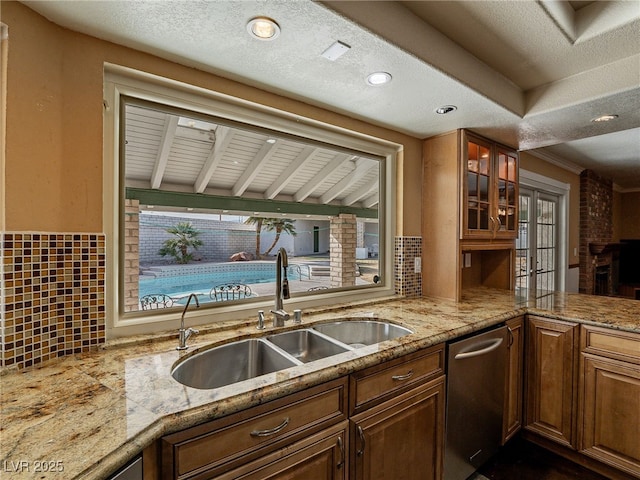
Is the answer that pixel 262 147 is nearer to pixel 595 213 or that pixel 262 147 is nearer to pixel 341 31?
pixel 341 31

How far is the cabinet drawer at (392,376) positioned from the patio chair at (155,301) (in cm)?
104

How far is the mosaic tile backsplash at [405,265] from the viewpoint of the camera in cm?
249

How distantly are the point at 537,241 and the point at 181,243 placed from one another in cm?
410

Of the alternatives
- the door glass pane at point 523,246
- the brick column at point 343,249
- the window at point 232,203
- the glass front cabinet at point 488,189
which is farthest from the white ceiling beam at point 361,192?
the door glass pane at point 523,246

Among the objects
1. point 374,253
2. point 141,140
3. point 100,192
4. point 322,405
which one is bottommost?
point 322,405

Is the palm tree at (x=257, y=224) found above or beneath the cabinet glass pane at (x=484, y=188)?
beneath

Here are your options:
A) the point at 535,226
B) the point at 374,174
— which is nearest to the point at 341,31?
the point at 374,174

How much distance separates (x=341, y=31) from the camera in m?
1.25

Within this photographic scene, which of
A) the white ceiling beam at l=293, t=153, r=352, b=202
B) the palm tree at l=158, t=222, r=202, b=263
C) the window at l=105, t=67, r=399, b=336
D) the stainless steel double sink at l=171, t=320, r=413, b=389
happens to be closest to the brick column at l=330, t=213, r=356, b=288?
the window at l=105, t=67, r=399, b=336

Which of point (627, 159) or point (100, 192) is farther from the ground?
point (627, 159)

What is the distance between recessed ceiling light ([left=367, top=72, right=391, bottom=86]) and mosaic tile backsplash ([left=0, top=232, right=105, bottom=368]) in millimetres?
1457

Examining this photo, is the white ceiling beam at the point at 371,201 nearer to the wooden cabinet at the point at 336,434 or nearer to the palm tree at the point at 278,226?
the palm tree at the point at 278,226

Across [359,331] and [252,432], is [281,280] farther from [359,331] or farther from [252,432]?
[252,432]

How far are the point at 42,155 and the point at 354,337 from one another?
1710 mm
